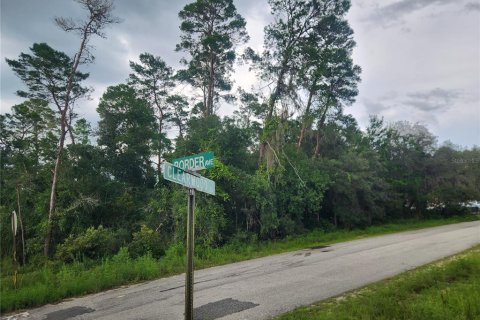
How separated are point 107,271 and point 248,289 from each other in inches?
200

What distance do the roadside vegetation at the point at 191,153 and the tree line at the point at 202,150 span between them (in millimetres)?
78

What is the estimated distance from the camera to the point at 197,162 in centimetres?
392

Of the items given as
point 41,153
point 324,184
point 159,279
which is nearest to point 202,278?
point 159,279

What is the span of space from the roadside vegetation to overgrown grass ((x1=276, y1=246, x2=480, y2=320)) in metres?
6.52

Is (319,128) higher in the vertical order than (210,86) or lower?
lower

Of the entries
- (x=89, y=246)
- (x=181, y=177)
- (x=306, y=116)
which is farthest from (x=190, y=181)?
(x=306, y=116)

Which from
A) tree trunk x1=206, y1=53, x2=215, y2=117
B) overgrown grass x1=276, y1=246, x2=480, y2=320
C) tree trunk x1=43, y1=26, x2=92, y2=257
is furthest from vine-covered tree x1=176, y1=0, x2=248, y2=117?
overgrown grass x1=276, y1=246, x2=480, y2=320

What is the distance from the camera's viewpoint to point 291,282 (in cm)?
797

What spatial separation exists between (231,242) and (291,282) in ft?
26.2

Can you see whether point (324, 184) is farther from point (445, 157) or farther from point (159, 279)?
point (445, 157)

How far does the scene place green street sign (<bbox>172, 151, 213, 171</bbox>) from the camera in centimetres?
386

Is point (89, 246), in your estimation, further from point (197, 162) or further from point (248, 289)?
point (197, 162)

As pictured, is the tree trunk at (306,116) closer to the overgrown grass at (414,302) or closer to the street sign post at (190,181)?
the overgrown grass at (414,302)

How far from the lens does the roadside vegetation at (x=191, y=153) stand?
48.5ft
